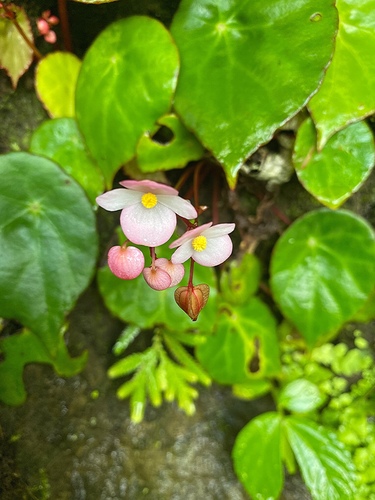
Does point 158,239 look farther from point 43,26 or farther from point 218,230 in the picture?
point 43,26

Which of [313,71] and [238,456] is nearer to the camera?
[313,71]

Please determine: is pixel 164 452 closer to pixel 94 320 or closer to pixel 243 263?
pixel 94 320

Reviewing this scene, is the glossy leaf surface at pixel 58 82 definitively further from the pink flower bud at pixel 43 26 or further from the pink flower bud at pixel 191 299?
the pink flower bud at pixel 191 299

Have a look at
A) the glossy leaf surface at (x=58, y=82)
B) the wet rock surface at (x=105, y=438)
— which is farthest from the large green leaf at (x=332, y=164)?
the wet rock surface at (x=105, y=438)

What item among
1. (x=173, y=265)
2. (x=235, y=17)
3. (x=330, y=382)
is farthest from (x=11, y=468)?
(x=235, y=17)

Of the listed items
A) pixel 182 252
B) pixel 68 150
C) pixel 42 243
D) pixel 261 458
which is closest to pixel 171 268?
pixel 182 252

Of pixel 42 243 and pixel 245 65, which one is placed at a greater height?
pixel 245 65

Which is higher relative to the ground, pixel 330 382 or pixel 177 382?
pixel 177 382
